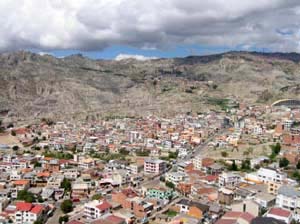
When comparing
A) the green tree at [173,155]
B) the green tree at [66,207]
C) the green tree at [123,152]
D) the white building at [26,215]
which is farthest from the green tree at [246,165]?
the white building at [26,215]

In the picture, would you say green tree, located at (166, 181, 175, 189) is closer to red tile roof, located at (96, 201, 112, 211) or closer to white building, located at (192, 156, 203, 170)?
white building, located at (192, 156, 203, 170)

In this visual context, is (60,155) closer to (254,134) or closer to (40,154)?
(40,154)

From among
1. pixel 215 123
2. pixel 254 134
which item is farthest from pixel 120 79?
pixel 254 134

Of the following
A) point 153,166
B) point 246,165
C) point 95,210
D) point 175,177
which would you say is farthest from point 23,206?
point 246,165

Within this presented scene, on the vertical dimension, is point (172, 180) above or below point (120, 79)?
below

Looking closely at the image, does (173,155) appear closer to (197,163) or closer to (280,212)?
(197,163)
